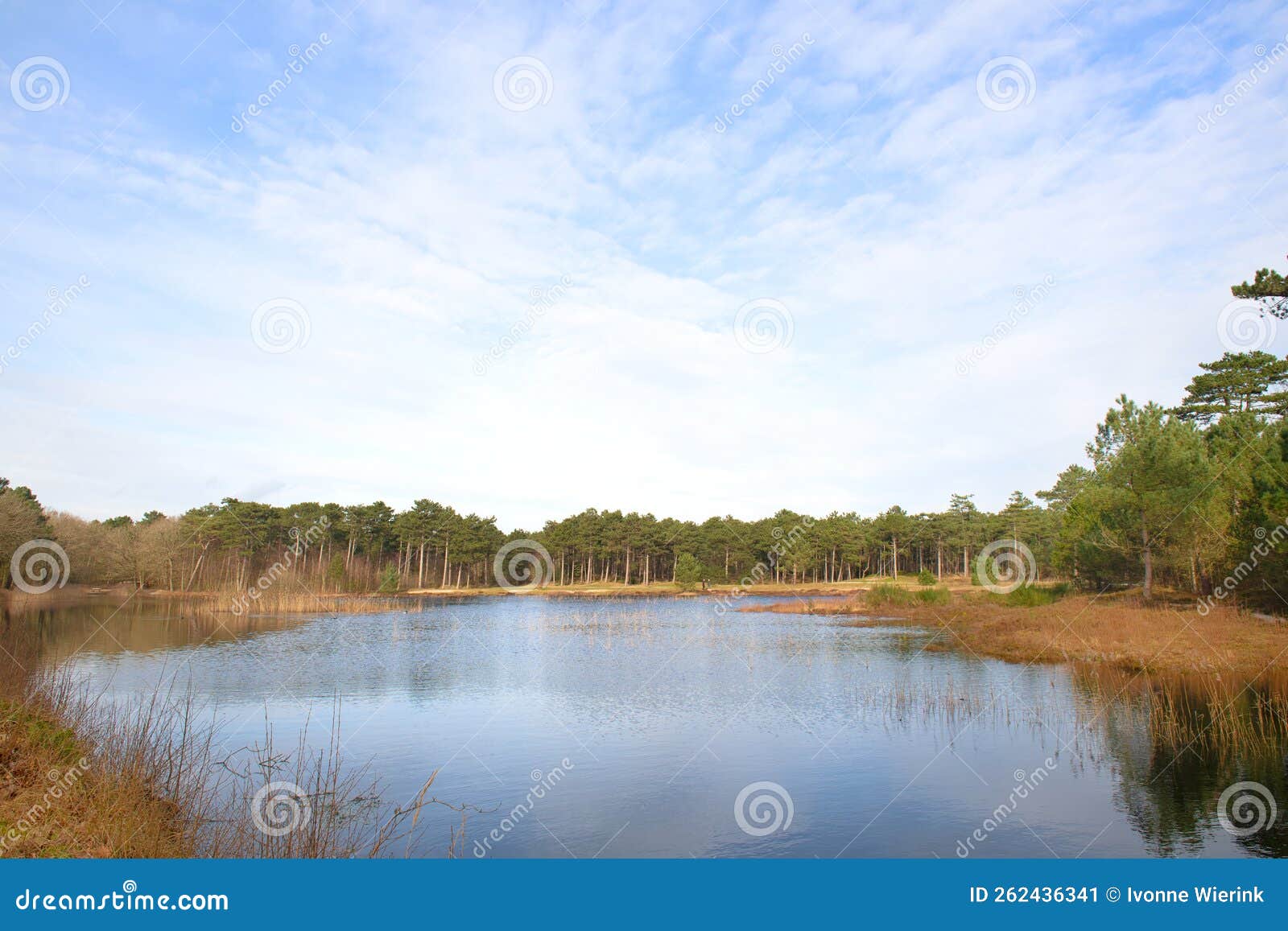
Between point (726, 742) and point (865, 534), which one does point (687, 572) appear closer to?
point (865, 534)

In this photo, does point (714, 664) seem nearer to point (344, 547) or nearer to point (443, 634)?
point (443, 634)

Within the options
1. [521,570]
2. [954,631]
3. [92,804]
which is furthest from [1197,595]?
[521,570]

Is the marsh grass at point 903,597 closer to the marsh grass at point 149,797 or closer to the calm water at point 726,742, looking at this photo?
the calm water at point 726,742

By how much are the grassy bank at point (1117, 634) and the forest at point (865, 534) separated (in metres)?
2.61

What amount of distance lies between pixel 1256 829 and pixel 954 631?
31898 millimetres

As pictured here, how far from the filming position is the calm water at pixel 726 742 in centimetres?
1287

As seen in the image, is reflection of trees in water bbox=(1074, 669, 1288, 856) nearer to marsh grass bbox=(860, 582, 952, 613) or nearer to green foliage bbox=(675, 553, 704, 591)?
marsh grass bbox=(860, 582, 952, 613)

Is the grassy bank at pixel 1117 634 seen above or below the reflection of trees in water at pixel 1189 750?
above

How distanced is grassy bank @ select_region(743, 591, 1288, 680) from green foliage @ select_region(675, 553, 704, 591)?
47.6 m

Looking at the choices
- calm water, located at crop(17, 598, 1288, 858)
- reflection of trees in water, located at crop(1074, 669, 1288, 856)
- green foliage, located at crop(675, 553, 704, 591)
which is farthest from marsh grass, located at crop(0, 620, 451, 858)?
green foliage, located at crop(675, 553, 704, 591)

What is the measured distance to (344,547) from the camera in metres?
110

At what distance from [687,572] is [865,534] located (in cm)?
3092

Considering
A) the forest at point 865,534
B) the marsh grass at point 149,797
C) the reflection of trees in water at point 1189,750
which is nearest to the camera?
the marsh grass at point 149,797

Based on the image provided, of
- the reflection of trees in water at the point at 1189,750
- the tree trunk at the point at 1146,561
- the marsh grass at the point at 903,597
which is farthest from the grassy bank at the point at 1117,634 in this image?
the marsh grass at the point at 903,597
